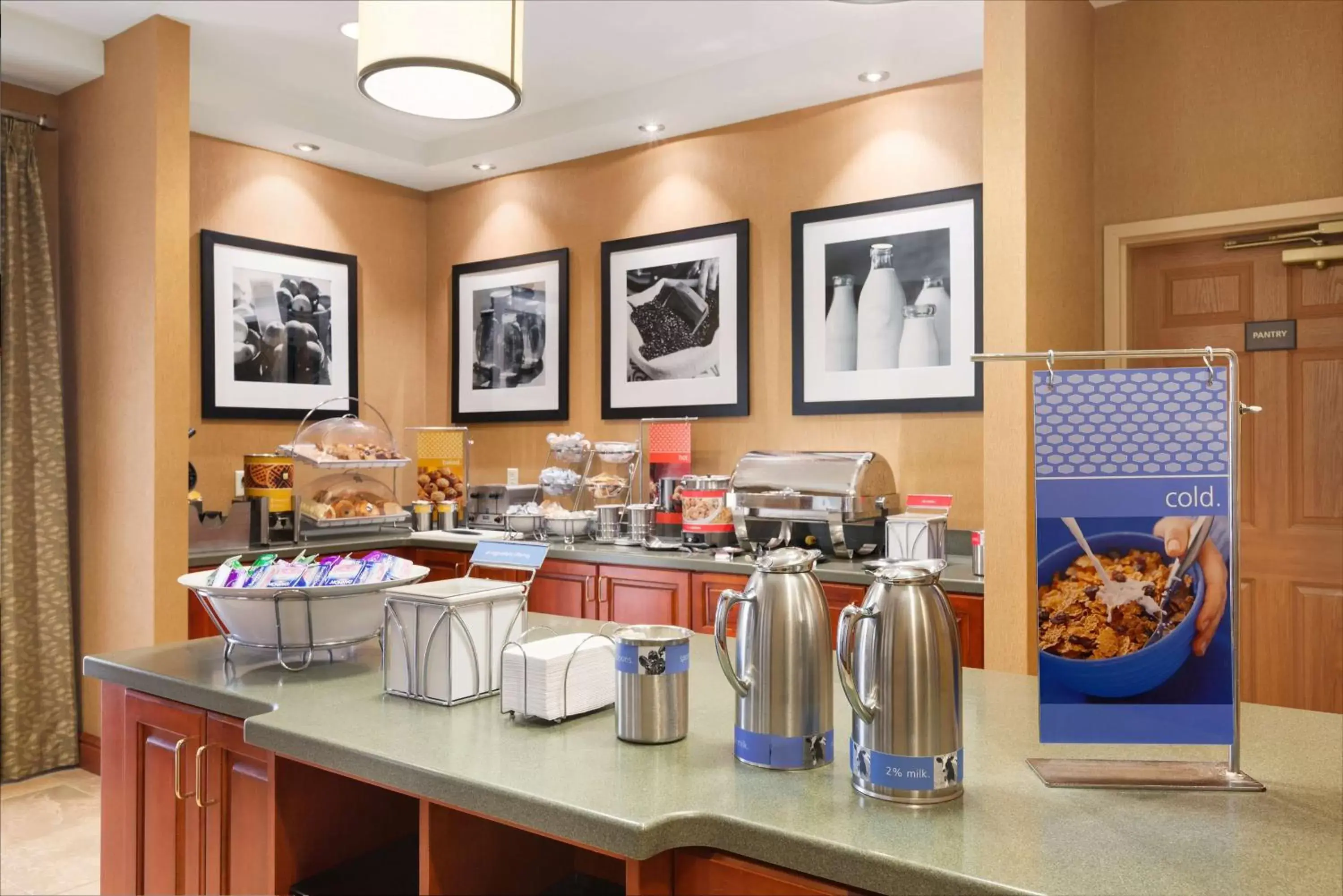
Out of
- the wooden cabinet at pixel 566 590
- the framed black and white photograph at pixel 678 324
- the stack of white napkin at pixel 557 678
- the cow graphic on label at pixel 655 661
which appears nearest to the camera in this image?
the cow graphic on label at pixel 655 661

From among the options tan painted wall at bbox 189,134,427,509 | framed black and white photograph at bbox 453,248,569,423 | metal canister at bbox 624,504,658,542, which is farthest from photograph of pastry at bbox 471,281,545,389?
metal canister at bbox 624,504,658,542

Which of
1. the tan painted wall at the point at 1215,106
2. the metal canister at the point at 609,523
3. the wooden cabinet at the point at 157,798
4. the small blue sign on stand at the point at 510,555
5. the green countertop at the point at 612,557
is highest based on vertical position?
the tan painted wall at the point at 1215,106

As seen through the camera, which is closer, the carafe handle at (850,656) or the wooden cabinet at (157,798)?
the carafe handle at (850,656)

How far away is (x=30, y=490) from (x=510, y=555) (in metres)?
3.01

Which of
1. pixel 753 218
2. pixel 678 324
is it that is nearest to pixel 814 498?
pixel 678 324

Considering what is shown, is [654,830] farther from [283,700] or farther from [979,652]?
[979,652]

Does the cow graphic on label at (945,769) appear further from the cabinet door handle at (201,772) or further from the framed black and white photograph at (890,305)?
the framed black and white photograph at (890,305)

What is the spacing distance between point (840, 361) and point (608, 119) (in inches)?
63.3

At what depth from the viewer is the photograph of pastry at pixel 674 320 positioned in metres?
4.38

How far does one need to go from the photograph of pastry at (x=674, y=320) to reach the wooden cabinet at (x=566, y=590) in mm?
1104

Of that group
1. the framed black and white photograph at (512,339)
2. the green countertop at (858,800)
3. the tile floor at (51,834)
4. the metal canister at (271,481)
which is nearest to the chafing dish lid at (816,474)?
the framed black and white photograph at (512,339)

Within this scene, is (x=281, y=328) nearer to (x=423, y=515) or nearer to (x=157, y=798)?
(x=423, y=515)

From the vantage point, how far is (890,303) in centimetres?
385

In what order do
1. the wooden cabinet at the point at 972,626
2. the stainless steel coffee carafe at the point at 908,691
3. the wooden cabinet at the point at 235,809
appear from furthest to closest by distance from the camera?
the wooden cabinet at the point at 972,626, the wooden cabinet at the point at 235,809, the stainless steel coffee carafe at the point at 908,691
